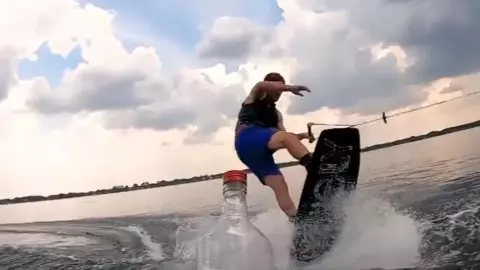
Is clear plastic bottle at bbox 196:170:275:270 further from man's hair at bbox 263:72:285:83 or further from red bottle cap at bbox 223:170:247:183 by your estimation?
man's hair at bbox 263:72:285:83

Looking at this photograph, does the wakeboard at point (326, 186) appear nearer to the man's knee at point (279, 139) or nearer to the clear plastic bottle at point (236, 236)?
the man's knee at point (279, 139)

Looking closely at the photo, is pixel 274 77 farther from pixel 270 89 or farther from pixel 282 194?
pixel 282 194

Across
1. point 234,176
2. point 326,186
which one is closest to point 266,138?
point 326,186

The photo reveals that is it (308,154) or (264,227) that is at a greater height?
(308,154)

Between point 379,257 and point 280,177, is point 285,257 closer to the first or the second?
point 379,257

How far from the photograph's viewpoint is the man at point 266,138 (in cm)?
704

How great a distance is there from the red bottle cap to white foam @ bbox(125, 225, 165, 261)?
3.91 m

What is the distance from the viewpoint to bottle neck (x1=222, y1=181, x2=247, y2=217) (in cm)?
327

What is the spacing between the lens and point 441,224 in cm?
691

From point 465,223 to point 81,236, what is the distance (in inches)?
277

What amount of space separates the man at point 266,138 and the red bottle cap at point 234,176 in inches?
145

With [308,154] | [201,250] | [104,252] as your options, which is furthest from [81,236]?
[201,250]

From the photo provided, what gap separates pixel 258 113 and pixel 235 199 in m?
4.19

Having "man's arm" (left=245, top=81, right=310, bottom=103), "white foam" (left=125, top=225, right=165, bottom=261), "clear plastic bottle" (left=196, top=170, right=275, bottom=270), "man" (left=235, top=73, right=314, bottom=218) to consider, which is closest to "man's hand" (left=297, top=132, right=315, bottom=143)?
"man" (left=235, top=73, right=314, bottom=218)
